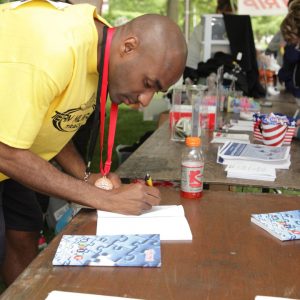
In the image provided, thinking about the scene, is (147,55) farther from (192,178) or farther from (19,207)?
(19,207)

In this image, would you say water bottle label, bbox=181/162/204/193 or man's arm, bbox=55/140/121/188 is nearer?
water bottle label, bbox=181/162/204/193

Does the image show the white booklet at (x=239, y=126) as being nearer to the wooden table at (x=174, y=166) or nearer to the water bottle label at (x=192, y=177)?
the wooden table at (x=174, y=166)

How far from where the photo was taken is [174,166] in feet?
7.06

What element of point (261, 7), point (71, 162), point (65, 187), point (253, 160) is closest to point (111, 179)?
point (71, 162)

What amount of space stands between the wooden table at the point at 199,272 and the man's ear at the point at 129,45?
0.52 metres

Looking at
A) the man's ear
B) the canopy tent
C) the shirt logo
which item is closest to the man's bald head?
the man's ear

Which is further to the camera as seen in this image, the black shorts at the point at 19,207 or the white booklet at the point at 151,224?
the black shorts at the point at 19,207

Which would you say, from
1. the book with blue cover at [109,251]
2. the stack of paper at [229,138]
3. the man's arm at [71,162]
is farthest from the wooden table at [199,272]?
the stack of paper at [229,138]

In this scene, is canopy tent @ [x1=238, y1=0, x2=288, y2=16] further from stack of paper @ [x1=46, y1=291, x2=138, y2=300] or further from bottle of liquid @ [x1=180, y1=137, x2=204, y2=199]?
stack of paper @ [x1=46, y1=291, x2=138, y2=300]

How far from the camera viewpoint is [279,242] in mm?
1365

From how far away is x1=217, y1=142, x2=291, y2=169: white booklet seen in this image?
7.03 ft

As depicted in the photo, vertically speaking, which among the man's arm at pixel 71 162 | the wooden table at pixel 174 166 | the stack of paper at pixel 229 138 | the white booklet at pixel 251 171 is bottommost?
the stack of paper at pixel 229 138

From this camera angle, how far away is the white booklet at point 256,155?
2.14m

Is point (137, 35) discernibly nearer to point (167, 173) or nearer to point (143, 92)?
point (143, 92)
